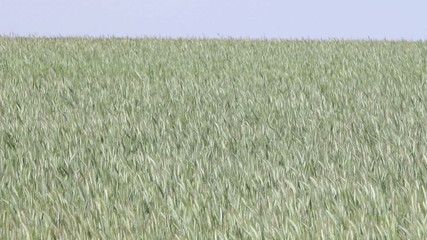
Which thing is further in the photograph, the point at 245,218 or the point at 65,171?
the point at 65,171

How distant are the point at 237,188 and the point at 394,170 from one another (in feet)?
3.15

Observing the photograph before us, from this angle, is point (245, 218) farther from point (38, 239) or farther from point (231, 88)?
point (231, 88)

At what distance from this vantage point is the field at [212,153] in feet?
10.8

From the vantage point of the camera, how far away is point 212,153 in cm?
484

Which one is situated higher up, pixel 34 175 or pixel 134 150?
pixel 134 150

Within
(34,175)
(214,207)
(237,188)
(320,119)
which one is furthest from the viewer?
(320,119)

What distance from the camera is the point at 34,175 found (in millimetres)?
4309

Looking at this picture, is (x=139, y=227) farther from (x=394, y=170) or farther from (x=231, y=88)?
(x=231, y=88)

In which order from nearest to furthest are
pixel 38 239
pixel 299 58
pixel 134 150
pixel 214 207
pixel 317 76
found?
pixel 38 239, pixel 214 207, pixel 134 150, pixel 317 76, pixel 299 58

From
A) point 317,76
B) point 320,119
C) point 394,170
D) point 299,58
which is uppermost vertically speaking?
point 299,58

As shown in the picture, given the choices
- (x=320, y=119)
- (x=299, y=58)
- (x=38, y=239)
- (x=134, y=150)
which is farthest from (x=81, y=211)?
→ (x=299, y=58)

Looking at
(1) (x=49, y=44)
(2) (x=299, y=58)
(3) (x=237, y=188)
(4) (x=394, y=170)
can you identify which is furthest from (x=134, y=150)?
(1) (x=49, y=44)

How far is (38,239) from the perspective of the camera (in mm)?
3160

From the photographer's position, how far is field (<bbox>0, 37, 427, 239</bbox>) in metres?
3.28
